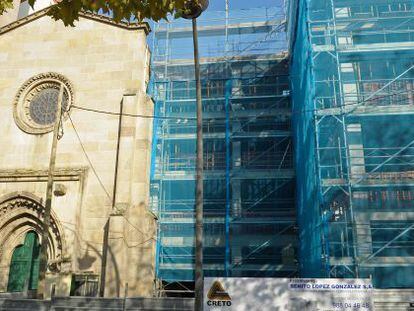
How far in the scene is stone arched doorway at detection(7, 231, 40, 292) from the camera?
18.7 m

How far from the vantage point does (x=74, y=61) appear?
69.2ft

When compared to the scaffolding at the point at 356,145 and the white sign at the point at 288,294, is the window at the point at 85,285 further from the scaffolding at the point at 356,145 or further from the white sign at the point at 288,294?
the scaffolding at the point at 356,145

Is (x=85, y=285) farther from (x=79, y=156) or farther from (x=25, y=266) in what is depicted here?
(x=79, y=156)

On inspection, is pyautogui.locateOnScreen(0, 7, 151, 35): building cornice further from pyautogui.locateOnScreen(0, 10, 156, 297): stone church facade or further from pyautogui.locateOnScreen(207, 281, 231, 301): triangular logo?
pyautogui.locateOnScreen(207, 281, 231, 301): triangular logo

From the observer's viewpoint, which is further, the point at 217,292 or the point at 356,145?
the point at 356,145

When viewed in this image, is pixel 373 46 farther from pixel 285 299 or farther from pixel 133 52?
pixel 285 299

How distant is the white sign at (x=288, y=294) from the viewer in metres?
9.39

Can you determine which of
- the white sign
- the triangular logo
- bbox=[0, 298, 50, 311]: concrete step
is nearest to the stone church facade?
bbox=[0, 298, 50, 311]: concrete step

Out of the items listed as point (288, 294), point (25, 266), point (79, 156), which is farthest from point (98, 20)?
point (288, 294)

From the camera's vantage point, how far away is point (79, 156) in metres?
19.3

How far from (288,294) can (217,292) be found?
1580 millimetres

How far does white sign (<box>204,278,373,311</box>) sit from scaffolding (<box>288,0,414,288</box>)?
589cm

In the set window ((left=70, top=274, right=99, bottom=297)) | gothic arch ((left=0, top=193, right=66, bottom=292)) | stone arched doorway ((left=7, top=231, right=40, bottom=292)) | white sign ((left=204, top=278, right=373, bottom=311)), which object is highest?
gothic arch ((left=0, top=193, right=66, bottom=292))

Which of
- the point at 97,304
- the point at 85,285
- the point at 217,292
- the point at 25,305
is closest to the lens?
the point at 217,292
